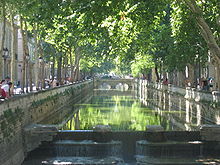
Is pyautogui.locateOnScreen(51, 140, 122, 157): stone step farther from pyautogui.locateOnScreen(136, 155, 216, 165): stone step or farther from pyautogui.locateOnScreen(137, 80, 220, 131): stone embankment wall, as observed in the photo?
pyautogui.locateOnScreen(137, 80, 220, 131): stone embankment wall

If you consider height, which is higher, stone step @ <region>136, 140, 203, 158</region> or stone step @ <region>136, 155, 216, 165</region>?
stone step @ <region>136, 140, 203, 158</region>

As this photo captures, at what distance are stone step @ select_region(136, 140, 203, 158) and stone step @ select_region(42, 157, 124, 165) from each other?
1525mm

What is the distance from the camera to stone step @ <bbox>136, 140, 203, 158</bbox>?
21.2m

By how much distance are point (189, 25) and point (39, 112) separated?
12.1m

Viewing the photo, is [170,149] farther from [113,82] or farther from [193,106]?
[113,82]

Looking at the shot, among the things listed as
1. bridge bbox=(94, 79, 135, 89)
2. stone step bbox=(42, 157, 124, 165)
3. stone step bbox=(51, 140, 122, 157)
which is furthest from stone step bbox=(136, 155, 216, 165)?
bridge bbox=(94, 79, 135, 89)

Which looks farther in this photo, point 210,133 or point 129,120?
point 129,120

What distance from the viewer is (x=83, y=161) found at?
2025 centimetres

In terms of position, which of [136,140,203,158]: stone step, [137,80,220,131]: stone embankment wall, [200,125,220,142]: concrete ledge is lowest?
[136,140,203,158]: stone step

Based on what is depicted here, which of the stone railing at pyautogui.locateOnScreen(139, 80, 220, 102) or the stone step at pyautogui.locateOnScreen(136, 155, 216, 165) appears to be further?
the stone railing at pyautogui.locateOnScreen(139, 80, 220, 102)

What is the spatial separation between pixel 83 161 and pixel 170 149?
428 cm

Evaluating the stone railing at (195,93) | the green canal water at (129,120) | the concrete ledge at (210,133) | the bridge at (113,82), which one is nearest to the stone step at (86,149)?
the concrete ledge at (210,133)

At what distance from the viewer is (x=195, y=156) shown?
21.1 meters

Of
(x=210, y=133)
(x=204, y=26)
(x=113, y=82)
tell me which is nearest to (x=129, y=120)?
(x=210, y=133)
